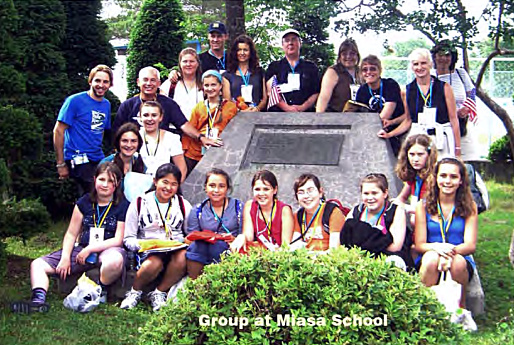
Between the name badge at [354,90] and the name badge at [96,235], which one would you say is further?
the name badge at [354,90]

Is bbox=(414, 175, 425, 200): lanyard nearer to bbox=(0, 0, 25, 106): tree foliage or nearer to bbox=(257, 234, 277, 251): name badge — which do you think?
bbox=(257, 234, 277, 251): name badge

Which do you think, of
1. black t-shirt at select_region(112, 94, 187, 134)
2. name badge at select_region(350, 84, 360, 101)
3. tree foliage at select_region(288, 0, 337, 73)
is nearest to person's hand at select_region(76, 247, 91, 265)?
black t-shirt at select_region(112, 94, 187, 134)

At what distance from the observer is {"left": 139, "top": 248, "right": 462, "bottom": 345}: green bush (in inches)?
127

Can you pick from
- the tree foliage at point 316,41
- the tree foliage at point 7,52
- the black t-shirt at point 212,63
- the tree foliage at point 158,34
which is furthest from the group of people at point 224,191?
the tree foliage at point 316,41

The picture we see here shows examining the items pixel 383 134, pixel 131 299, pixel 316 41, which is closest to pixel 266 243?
pixel 131 299

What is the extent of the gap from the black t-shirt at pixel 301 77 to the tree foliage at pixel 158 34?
4860mm

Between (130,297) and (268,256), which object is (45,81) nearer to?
(130,297)

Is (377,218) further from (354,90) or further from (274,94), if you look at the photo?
(274,94)

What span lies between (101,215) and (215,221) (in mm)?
962

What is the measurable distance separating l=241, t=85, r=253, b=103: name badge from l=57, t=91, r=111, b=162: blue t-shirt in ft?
4.93

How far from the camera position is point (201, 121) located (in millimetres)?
7105

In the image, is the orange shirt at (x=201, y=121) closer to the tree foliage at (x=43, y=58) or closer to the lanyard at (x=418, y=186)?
the lanyard at (x=418, y=186)

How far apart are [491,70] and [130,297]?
37.0 feet

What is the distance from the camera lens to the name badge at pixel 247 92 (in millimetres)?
7559
